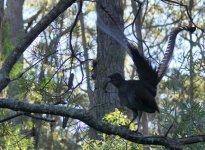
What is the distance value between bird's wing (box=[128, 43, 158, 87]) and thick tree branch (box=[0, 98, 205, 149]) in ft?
2.03

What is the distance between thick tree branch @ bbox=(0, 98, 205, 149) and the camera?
337cm

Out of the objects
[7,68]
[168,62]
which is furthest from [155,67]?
[7,68]

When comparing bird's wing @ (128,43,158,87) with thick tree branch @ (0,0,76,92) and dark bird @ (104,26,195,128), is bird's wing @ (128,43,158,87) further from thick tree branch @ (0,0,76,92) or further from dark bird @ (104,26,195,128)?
thick tree branch @ (0,0,76,92)

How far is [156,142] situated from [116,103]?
194 inches

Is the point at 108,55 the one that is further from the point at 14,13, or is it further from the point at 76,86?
the point at 14,13

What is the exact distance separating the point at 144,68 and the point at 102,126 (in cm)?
72

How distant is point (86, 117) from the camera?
3523 mm

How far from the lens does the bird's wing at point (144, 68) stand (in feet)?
13.2

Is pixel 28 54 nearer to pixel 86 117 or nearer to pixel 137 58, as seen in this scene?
pixel 137 58

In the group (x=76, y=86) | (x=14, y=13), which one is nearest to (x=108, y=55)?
(x=76, y=86)

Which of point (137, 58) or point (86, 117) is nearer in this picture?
point (86, 117)

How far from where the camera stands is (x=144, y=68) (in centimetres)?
403

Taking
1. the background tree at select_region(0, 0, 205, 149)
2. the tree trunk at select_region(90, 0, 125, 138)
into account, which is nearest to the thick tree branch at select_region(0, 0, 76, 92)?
the background tree at select_region(0, 0, 205, 149)

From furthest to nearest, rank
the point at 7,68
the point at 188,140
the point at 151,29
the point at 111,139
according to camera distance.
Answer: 1. the point at 151,29
2. the point at 111,139
3. the point at 7,68
4. the point at 188,140
